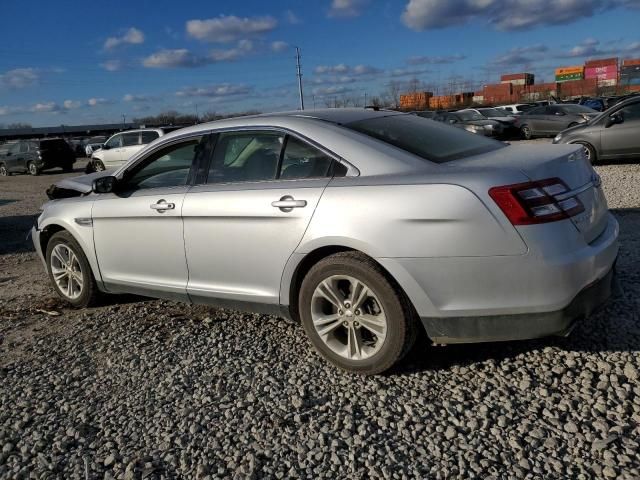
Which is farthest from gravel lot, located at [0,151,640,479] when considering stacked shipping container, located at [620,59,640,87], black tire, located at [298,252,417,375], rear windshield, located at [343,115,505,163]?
stacked shipping container, located at [620,59,640,87]

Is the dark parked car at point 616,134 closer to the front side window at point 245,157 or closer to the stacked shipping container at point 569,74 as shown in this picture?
the front side window at point 245,157

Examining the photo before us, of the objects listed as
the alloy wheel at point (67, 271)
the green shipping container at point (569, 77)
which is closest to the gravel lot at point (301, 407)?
the alloy wheel at point (67, 271)

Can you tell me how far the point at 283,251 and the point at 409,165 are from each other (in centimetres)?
93

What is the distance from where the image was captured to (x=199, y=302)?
4180 mm

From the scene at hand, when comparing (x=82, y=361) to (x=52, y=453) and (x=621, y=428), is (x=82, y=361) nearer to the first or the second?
(x=52, y=453)

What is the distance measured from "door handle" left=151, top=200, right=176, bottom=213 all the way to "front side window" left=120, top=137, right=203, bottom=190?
0.61 ft

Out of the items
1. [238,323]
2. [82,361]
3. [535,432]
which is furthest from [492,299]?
[82,361]

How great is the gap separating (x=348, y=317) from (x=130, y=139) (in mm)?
20228

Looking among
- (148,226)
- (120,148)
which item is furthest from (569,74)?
(148,226)

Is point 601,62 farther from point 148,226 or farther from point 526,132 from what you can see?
point 148,226

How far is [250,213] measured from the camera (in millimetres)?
3660

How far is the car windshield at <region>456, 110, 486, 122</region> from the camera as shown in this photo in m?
25.8

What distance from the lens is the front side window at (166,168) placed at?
4.30 meters

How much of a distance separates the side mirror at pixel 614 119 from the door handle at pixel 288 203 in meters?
A: 11.0
